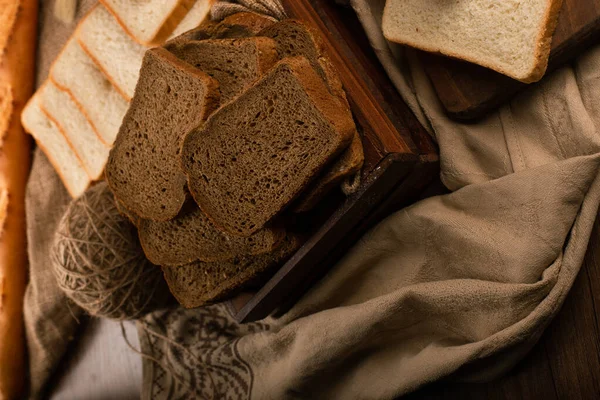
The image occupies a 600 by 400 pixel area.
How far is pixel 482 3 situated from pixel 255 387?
1199mm

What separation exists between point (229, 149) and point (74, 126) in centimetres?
114

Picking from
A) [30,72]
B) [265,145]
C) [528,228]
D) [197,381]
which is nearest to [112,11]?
[30,72]

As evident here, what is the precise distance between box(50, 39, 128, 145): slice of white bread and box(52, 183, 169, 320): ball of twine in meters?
0.37

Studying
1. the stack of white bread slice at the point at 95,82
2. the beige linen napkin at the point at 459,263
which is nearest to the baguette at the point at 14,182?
the stack of white bread slice at the point at 95,82

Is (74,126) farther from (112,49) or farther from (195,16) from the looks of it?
(195,16)

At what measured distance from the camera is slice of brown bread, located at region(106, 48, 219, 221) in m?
1.40

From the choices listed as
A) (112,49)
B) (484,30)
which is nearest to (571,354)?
(484,30)

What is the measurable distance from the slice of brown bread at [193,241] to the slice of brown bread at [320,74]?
0.13 m

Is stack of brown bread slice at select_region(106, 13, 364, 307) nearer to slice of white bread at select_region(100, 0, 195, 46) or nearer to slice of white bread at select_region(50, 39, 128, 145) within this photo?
slice of white bread at select_region(100, 0, 195, 46)

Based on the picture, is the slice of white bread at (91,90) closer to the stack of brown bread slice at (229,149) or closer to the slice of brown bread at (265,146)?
the stack of brown bread slice at (229,149)

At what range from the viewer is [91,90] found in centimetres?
212

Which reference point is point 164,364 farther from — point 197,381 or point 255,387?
point 255,387

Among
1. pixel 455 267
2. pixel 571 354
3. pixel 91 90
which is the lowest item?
pixel 571 354

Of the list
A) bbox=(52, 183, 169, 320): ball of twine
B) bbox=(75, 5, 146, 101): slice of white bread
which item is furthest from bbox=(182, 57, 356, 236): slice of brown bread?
bbox=(75, 5, 146, 101): slice of white bread
